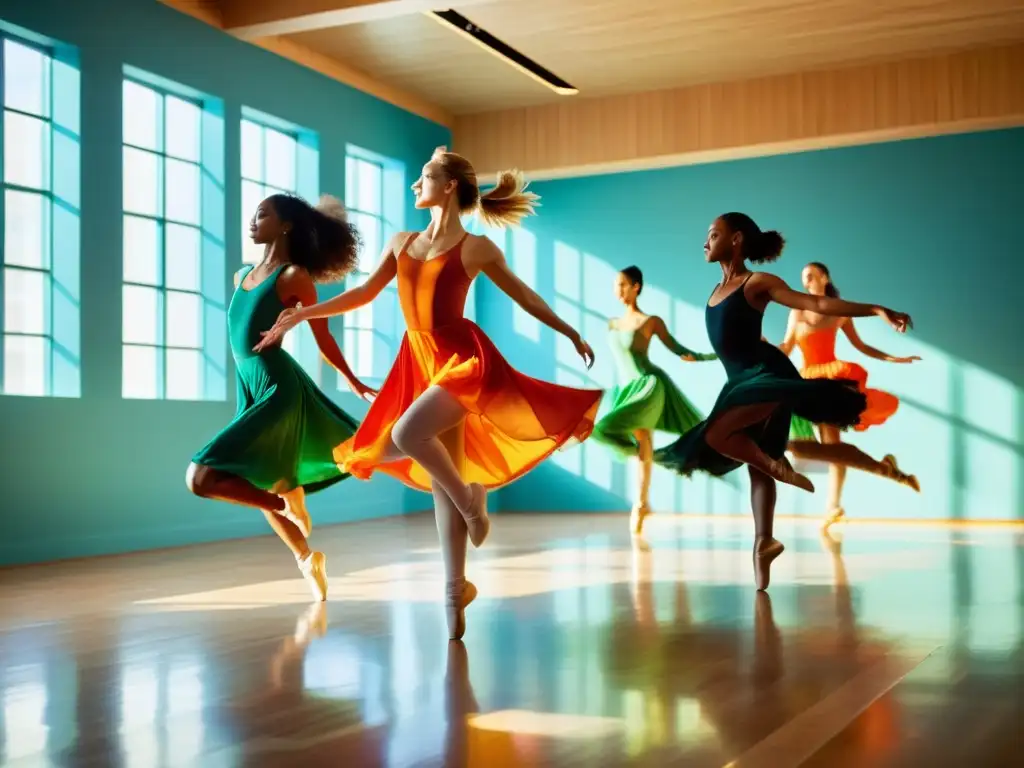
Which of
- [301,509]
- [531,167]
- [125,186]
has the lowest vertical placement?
[301,509]

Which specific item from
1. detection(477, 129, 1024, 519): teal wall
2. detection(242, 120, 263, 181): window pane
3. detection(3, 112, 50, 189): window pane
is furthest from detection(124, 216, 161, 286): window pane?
detection(477, 129, 1024, 519): teal wall

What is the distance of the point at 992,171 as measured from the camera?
30.7ft

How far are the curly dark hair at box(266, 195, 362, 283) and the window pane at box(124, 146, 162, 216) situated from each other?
123 inches

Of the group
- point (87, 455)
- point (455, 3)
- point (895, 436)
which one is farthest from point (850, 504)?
point (87, 455)

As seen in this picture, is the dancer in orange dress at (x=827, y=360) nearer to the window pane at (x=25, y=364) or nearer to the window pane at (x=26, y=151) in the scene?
the window pane at (x=25, y=364)

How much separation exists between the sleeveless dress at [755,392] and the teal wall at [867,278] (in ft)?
17.5

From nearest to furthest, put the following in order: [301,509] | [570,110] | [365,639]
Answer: [365,639] < [301,509] < [570,110]

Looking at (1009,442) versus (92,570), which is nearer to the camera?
(92,570)

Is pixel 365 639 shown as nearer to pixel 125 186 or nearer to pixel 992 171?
pixel 125 186

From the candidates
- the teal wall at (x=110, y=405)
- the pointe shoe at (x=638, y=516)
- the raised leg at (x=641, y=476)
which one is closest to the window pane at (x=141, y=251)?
the teal wall at (x=110, y=405)

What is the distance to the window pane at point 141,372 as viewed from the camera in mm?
7332

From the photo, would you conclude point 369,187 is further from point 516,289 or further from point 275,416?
point 516,289

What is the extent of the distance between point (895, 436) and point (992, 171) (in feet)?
7.03

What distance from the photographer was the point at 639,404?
301 inches
